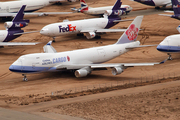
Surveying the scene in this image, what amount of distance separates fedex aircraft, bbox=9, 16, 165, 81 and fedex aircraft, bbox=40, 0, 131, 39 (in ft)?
53.0

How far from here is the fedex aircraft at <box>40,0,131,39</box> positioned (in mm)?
64000

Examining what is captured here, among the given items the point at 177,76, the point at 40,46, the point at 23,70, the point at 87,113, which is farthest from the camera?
the point at 40,46

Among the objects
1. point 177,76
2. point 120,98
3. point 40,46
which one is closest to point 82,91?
point 120,98

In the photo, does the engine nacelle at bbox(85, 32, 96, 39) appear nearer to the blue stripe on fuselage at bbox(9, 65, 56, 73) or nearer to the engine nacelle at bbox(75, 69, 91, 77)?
the engine nacelle at bbox(75, 69, 91, 77)

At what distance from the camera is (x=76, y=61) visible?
44.1 m

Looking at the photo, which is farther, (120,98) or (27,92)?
(27,92)

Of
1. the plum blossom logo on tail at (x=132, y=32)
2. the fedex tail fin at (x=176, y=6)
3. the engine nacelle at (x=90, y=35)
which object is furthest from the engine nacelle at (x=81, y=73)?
the fedex tail fin at (x=176, y=6)

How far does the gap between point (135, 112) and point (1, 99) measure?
13897 mm

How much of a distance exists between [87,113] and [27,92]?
1005 cm

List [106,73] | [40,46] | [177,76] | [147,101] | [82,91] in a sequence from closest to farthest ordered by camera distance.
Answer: [147,101] < [82,91] < [177,76] < [106,73] < [40,46]

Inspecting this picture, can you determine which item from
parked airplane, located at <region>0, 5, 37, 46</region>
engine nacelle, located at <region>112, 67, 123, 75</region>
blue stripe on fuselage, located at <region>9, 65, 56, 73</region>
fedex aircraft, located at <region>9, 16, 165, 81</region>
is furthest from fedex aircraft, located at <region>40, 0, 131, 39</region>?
engine nacelle, located at <region>112, 67, 123, 75</region>

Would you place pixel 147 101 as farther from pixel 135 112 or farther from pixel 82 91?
pixel 82 91

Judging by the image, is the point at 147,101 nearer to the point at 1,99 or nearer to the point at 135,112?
the point at 135,112

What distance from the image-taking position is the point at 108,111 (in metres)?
30.4
